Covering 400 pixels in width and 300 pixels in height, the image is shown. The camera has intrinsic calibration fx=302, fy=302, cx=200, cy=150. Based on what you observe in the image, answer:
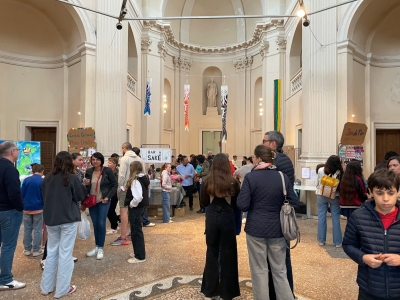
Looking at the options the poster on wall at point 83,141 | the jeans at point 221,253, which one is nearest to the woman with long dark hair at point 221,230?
the jeans at point 221,253

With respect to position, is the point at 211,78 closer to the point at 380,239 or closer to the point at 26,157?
the point at 26,157

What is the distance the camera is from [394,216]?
1960mm

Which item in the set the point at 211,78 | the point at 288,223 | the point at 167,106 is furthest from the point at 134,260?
the point at 211,78

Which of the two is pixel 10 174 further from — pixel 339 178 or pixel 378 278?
pixel 339 178

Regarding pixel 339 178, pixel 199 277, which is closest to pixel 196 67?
pixel 339 178

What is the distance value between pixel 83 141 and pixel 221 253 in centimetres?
678

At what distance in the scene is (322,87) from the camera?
28.9 feet

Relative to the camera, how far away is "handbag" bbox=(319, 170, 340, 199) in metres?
5.27

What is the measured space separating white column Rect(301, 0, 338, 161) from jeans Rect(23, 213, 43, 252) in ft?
23.4

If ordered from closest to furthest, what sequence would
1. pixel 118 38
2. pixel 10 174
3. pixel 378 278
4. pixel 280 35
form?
pixel 378 278 → pixel 10 174 → pixel 118 38 → pixel 280 35

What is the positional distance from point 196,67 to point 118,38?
965 cm

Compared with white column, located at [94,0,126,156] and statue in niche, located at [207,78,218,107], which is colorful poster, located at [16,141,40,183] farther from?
statue in niche, located at [207,78,218,107]

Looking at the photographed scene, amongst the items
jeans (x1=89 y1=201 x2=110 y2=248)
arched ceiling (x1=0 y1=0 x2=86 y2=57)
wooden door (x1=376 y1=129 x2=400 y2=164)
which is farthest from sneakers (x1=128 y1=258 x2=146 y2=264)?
wooden door (x1=376 y1=129 x2=400 y2=164)

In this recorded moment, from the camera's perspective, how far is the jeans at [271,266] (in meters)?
2.88
